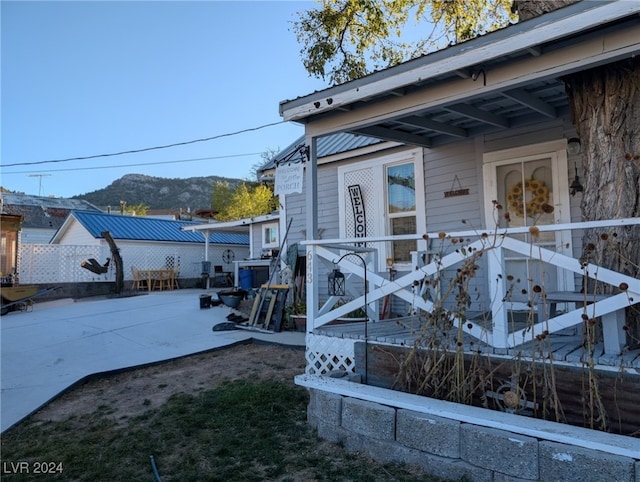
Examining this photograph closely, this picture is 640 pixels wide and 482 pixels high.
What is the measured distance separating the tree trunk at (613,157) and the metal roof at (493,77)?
38cm

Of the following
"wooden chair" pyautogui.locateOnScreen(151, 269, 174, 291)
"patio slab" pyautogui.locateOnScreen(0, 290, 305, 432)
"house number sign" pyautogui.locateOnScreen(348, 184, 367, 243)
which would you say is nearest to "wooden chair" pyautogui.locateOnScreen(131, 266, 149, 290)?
"wooden chair" pyautogui.locateOnScreen(151, 269, 174, 291)

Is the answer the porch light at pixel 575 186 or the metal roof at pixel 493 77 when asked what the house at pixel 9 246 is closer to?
the metal roof at pixel 493 77

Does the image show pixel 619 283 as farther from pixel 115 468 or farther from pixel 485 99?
pixel 115 468

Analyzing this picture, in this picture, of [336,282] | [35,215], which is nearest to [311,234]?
[336,282]

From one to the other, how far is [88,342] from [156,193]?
5581 cm

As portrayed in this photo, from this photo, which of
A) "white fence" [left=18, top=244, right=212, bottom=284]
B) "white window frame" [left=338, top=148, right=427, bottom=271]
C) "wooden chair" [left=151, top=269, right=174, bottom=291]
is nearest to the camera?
Result: "white window frame" [left=338, top=148, right=427, bottom=271]

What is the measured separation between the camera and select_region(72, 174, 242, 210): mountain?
55156 millimetres

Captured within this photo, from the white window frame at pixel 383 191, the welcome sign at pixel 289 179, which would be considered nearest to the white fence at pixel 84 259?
the white window frame at pixel 383 191

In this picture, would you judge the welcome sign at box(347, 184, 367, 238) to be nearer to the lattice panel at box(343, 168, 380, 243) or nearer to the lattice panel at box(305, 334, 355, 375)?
the lattice panel at box(343, 168, 380, 243)

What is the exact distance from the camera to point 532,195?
5238 millimetres

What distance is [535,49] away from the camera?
3.05 metres

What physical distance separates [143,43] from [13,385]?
10.0 m

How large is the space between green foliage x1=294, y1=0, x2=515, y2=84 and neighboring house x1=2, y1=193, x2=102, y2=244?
2102 centimetres

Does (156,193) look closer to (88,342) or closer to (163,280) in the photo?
(163,280)
